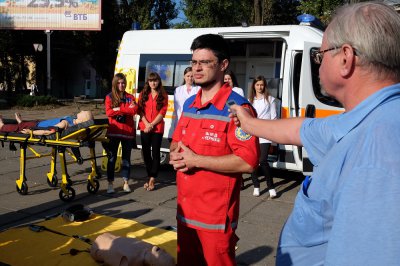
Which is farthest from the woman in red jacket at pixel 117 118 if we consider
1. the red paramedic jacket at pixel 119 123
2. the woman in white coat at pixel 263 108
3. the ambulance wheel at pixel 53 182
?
the woman in white coat at pixel 263 108

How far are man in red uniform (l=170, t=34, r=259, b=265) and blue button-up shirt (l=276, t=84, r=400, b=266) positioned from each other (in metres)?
1.22

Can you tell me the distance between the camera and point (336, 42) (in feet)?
4.11

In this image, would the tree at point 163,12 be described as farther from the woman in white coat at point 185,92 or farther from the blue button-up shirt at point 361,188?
the blue button-up shirt at point 361,188

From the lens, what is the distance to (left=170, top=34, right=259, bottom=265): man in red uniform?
98.7 inches

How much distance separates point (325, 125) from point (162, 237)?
11.7 feet

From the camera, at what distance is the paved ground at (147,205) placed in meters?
4.96

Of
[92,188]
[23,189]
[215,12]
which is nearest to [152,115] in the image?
[92,188]

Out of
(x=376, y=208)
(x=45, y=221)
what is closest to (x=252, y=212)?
(x=45, y=221)

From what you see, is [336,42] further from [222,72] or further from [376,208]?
[222,72]

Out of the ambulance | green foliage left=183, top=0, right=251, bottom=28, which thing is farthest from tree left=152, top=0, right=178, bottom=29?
the ambulance

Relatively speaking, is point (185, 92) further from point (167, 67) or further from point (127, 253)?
point (127, 253)

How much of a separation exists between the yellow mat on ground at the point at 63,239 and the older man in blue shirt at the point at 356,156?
3038 mm

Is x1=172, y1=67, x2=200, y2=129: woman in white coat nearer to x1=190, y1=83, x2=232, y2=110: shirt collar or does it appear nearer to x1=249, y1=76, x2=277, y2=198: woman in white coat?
x1=249, y1=76, x2=277, y2=198: woman in white coat

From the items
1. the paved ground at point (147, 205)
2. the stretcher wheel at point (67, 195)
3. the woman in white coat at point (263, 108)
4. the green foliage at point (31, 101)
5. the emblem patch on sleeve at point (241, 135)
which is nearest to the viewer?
the emblem patch on sleeve at point (241, 135)
